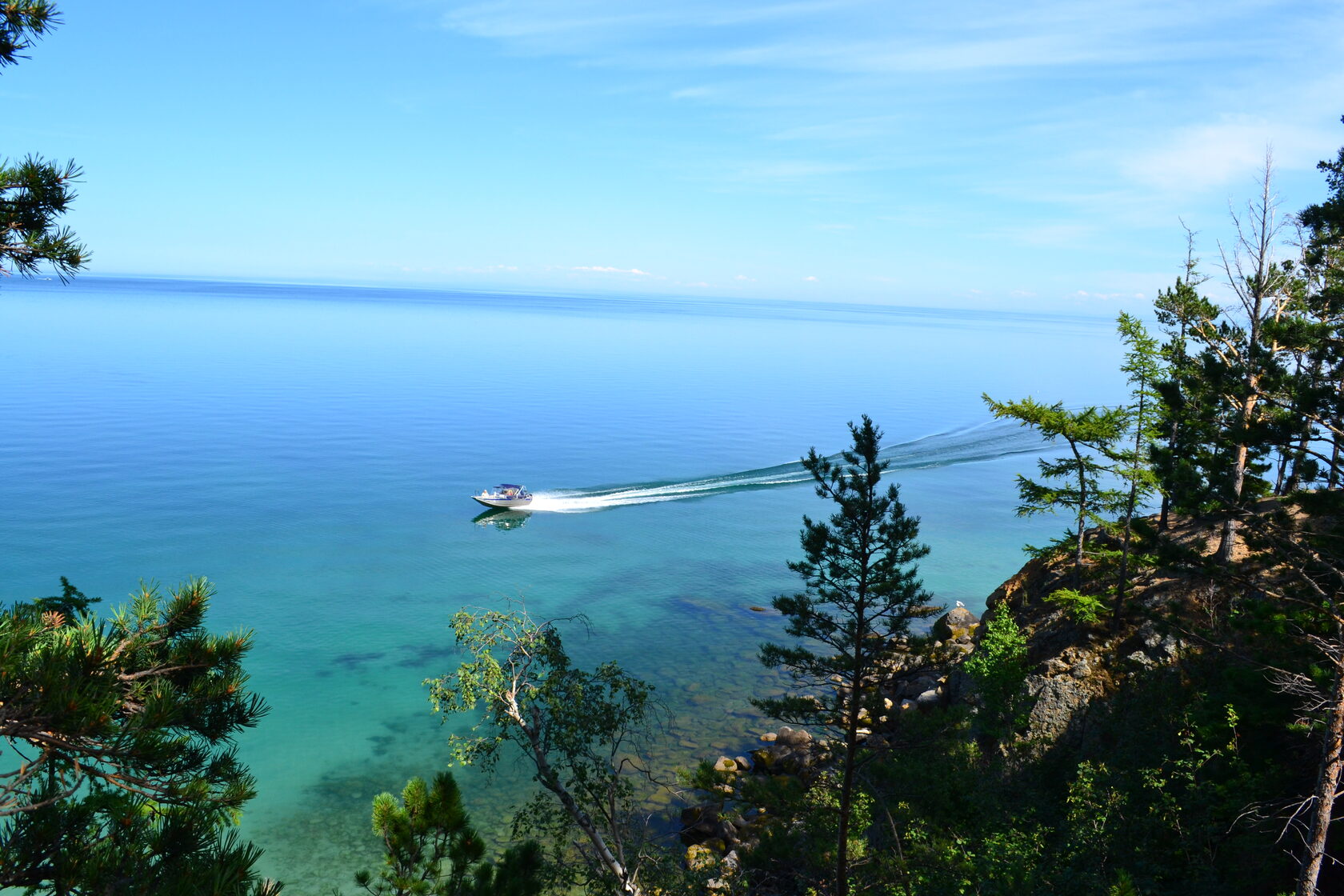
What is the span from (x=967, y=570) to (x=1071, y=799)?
29.2m

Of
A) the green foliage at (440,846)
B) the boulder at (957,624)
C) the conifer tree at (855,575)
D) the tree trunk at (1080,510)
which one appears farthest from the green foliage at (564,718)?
the boulder at (957,624)

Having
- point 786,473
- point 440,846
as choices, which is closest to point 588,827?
point 440,846

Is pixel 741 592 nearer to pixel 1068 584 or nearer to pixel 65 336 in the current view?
pixel 1068 584

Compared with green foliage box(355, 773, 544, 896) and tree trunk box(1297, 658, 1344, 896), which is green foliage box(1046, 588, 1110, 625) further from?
green foliage box(355, 773, 544, 896)

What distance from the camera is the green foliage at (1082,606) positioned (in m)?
24.3

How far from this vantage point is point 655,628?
37.0 m

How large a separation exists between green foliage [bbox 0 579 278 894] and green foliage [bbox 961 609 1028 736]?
2204cm

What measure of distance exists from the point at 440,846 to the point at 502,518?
4122 centimetres

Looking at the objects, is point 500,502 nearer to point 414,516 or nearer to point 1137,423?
point 414,516

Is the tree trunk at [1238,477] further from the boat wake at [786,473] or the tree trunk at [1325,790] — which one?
the boat wake at [786,473]

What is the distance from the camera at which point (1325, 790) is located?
11.8 meters

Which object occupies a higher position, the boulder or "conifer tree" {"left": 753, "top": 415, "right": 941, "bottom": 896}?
"conifer tree" {"left": 753, "top": 415, "right": 941, "bottom": 896}

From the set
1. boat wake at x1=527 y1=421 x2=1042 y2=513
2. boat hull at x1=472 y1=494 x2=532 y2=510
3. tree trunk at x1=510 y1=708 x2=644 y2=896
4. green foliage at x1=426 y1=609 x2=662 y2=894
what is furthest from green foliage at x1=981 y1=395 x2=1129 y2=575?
boat hull at x1=472 y1=494 x2=532 y2=510

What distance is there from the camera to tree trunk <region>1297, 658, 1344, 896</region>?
11.7 metres
